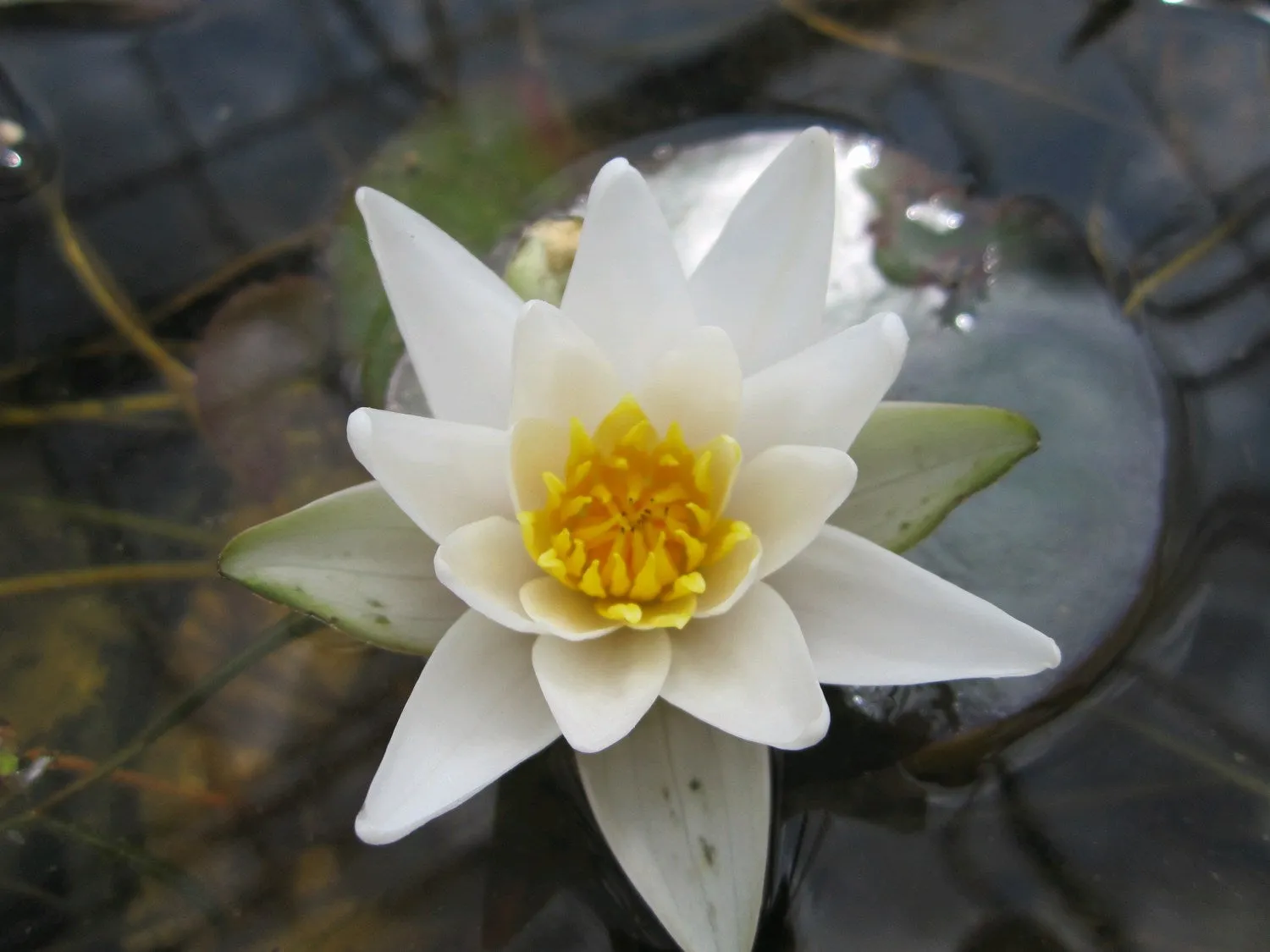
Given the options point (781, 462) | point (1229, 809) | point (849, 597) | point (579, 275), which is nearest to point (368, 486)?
point (579, 275)

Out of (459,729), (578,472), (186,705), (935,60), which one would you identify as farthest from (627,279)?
(935,60)

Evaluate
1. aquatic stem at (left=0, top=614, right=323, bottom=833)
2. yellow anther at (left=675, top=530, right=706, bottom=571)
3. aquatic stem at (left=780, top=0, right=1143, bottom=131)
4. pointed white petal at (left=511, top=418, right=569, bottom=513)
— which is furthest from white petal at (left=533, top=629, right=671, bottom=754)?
aquatic stem at (left=780, top=0, right=1143, bottom=131)

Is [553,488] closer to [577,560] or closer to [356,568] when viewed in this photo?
[577,560]

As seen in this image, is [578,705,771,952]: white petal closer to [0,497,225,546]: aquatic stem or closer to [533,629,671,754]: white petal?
[533,629,671,754]: white petal

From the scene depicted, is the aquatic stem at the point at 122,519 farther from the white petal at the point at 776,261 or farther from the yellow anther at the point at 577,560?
the white petal at the point at 776,261

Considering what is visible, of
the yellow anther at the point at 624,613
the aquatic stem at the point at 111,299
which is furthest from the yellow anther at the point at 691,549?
the aquatic stem at the point at 111,299
